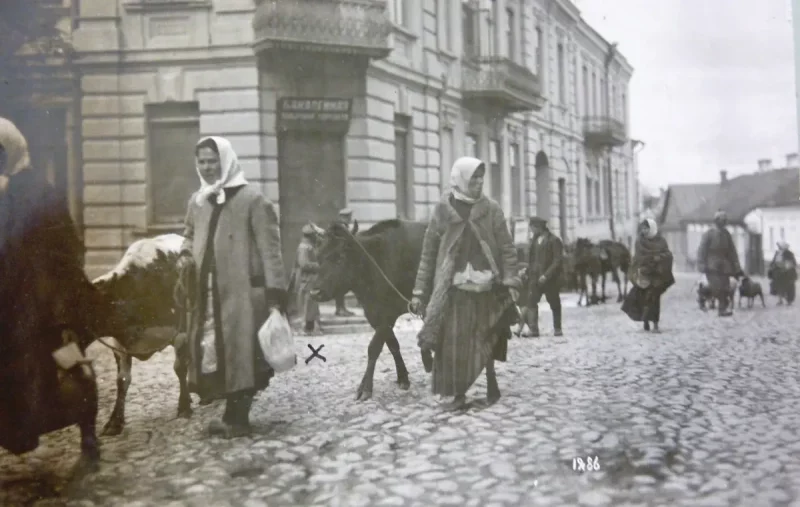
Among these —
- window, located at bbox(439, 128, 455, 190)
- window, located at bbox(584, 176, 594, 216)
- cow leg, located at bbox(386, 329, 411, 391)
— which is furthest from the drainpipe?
cow leg, located at bbox(386, 329, 411, 391)

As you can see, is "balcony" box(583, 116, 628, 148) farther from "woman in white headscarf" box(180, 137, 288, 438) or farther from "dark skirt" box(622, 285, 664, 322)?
"woman in white headscarf" box(180, 137, 288, 438)

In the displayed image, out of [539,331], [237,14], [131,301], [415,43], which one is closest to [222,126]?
[237,14]

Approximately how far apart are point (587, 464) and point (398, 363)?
1.92 metres

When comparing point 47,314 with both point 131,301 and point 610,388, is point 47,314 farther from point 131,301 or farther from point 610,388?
point 610,388

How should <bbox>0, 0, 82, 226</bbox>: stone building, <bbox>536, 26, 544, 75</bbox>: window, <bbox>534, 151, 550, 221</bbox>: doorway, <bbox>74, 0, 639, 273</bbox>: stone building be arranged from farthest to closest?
<bbox>536, 26, 544, 75</bbox>: window < <bbox>534, 151, 550, 221</bbox>: doorway < <bbox>74, 0, 639, 273</bbox>: stone building < <bbox>0, 0, 82, 226</bbox>: stone building

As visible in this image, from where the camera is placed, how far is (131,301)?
4625 mm

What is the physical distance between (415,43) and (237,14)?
54.8 inches

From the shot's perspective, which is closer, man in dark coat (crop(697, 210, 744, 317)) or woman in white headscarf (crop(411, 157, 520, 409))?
woman in white headscarf (crop(411, 157, 520, 409))

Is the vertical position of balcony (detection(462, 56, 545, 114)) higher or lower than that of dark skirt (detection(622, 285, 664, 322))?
higher

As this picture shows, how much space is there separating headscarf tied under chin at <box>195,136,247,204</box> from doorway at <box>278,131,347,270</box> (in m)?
0.82

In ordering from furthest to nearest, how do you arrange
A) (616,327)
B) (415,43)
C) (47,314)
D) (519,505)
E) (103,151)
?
(616,327)
(415,43)
(103,151)
(47,314)
(519,505)

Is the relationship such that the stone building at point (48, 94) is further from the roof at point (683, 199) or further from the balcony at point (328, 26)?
the roof at point (683, 199)

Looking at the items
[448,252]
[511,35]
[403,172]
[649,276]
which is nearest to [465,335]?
[448,252]

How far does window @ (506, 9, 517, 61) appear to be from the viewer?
6949 mm
